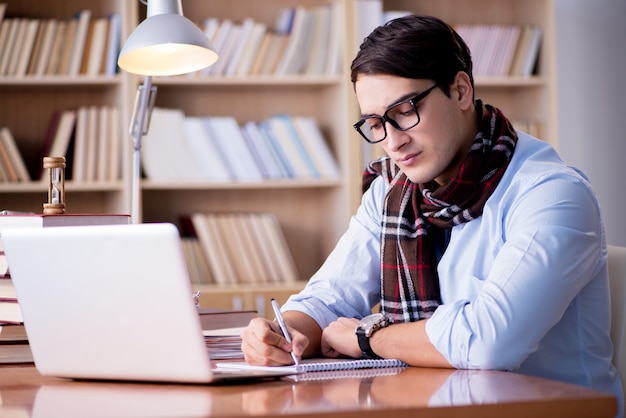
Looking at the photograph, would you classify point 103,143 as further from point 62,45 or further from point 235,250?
point 235,250

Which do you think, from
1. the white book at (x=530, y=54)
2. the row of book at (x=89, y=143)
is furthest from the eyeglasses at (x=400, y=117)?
the white book at (x=530, y=54)

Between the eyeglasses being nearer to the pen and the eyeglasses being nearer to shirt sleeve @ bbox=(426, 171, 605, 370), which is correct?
shirt sleeve @ bbox=(426, 171, 605, 370)

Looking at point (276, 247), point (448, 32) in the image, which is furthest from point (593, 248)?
point (276, 247)

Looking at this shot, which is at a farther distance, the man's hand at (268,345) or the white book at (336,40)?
the white book at (336,40)

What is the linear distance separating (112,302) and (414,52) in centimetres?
73

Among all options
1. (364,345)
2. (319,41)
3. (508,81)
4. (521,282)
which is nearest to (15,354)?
(364,345)

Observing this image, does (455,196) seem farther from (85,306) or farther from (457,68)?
(85,306)

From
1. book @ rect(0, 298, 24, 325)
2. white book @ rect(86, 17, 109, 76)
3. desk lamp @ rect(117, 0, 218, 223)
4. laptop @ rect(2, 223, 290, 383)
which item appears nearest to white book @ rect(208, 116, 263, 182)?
white book @ rect(86, 17, 109, 76)

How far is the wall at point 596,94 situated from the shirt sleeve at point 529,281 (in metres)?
2.56

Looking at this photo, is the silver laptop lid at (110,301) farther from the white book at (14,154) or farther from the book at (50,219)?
the white book at (14,154)

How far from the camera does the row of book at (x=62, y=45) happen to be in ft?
10.6

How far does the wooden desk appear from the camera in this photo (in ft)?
3.06

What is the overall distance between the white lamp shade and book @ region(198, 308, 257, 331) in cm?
54

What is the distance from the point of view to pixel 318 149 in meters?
3.45
